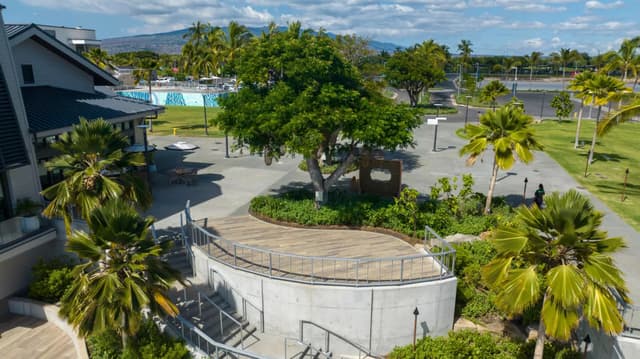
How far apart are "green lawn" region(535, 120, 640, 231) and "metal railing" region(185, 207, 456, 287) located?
13070 millimetres

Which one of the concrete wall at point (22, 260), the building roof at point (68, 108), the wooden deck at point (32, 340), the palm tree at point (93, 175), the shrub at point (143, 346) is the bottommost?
the wooden deck at point (32, 340)

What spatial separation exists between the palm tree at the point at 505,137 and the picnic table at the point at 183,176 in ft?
55.7

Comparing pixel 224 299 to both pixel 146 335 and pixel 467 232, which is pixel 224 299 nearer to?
pixel 146 335

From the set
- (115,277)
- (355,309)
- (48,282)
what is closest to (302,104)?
(355,309)

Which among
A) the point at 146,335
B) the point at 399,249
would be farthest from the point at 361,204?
the point at 146,335

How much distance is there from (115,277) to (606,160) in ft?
126

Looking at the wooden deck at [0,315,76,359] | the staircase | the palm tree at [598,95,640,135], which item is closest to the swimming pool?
the wooden deck at [0,315,76,359]

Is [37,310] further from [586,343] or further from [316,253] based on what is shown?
[586,343]

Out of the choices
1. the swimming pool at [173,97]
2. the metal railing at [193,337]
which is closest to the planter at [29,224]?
the metal railing at [193,337]

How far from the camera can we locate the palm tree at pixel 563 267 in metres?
9.83

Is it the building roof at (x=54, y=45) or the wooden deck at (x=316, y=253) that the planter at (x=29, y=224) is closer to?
the wooden deck at (x=316, y=253)

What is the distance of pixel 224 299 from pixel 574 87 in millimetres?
34974

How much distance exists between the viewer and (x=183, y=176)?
29.2 meters

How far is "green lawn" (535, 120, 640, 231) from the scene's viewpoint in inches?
1037
